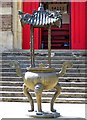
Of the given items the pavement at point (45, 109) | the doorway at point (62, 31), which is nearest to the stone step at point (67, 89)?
the pavement at point (45, 109)

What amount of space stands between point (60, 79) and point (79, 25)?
4.98 metres

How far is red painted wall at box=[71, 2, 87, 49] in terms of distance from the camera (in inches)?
743

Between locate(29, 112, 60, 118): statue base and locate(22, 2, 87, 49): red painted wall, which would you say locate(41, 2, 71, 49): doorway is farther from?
locate(29, 112, 60, 118): statue base

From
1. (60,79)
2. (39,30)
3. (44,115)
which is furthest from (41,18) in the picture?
(39,30)

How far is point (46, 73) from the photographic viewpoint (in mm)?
8938

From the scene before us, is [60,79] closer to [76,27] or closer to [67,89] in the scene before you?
[67,89]

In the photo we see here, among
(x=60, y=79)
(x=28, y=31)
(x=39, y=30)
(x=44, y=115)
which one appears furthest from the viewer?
(x=39, y=30)

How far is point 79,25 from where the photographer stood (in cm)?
1891

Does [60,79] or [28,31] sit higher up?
[28,31]

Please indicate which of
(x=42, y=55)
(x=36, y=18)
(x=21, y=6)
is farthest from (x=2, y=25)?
(x=36, y=18)

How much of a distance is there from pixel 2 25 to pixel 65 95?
5.69m

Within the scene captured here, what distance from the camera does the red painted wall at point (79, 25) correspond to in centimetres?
1888

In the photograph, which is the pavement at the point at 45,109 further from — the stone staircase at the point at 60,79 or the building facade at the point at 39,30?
the building facade at the point at 39,30

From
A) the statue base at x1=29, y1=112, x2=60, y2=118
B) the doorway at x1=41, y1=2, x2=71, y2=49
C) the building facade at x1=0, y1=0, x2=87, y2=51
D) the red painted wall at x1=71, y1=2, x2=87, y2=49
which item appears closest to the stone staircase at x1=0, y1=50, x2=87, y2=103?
the building facade at x1=0, y1=0, x2=87, y2=51
